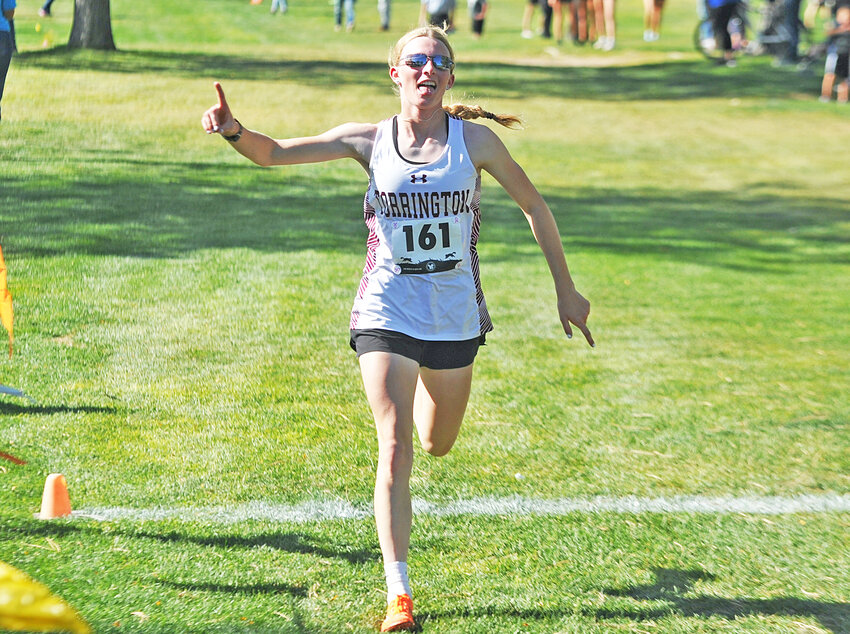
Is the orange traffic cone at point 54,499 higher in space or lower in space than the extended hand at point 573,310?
lower

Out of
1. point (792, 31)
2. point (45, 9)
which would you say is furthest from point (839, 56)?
point (45, 9)

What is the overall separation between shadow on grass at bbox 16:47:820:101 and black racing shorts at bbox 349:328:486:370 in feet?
45.3

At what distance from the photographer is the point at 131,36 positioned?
1722 cm

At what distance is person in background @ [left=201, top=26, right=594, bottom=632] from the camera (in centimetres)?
445

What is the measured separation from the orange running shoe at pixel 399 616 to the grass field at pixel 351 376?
13 centimetres

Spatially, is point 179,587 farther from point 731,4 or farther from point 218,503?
point 731,4

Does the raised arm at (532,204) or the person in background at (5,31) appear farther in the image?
the person in background at (5,31)

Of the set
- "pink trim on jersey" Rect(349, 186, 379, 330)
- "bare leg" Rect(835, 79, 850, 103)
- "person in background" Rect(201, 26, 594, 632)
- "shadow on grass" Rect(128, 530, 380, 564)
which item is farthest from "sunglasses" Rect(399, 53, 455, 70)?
"bare leg" Rect(835, 79, 850, 103)

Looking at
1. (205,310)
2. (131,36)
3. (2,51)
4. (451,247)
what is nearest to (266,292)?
(205,310)

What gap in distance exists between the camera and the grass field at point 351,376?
4.66 m

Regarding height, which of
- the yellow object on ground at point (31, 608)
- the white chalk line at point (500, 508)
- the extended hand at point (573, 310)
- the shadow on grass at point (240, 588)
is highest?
the yellow object on ground at point (31, 608)

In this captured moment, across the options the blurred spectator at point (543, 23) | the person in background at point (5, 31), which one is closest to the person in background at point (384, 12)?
the blurred spectator at point (543, 23)

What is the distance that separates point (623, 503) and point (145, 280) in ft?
17.0

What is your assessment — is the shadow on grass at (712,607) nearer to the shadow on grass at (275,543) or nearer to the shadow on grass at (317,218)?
the shadow on grass at (275,543)
